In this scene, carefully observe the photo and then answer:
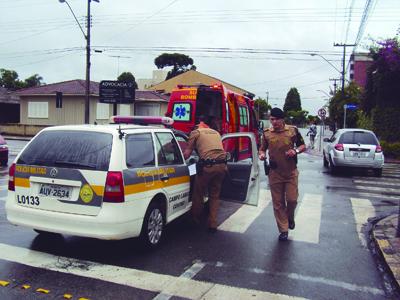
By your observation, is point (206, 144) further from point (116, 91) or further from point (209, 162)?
point (116, 91)

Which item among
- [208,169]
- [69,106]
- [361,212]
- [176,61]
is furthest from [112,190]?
[176,61]

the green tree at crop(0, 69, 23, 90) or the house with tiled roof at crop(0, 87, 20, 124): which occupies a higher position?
the green tree at crop(0, 69, 23, 90)

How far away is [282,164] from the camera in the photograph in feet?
20.6

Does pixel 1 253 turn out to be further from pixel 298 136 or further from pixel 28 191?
pixel 298 136

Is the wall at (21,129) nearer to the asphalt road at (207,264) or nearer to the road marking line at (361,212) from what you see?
the asphalt road at (207,264)

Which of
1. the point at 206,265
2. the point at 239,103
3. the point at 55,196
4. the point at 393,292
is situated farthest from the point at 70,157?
the point at 239,103

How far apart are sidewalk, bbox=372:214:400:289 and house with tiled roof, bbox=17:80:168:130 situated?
30227 mm

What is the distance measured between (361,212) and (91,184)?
5736 millimetres

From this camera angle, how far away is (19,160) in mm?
5438

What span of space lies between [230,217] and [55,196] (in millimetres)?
3471

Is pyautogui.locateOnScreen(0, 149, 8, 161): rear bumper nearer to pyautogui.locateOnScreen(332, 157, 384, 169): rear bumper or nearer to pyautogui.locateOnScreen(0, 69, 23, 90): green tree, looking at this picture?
pyautogui.locateOnScreen(332, 157, 384, 169): rear bumper

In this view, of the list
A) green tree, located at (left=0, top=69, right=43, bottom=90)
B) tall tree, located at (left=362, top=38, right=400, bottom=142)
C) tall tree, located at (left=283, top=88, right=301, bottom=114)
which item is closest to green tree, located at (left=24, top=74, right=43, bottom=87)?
green tree, located at (left=0, top=69, right=43, bottom=90)

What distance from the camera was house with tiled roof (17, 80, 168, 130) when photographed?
36.2m

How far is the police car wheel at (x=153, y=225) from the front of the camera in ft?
17.7
